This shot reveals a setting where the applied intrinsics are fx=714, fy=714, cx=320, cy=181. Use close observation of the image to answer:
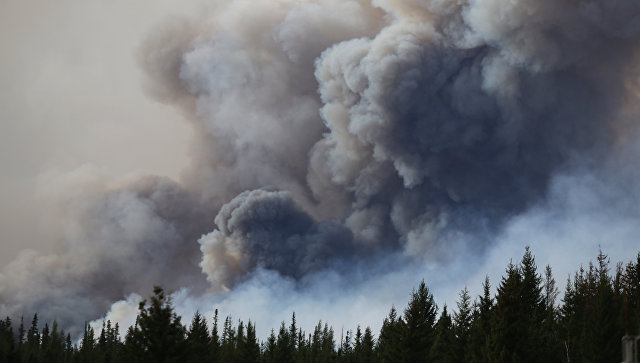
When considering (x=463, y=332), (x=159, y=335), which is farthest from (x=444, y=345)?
(x=159, y=335)

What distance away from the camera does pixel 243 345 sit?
81250 millimetres

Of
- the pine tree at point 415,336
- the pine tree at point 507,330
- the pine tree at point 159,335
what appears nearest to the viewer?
the pine tree at point 159,335

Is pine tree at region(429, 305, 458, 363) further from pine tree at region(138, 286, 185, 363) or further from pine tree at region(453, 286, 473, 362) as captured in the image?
pine tree at region(138, 286, 185, 363)

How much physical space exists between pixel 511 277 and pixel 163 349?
78.3 feet

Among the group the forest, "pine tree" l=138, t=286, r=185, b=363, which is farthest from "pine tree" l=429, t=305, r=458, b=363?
"pine tree" l=138, t=286, r=185, b=363

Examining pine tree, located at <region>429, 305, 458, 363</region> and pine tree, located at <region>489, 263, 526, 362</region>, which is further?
pine tree, located at <region>429, 305, 458, 363</region>

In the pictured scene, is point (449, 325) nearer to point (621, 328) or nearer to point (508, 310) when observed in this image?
point (621, 328)

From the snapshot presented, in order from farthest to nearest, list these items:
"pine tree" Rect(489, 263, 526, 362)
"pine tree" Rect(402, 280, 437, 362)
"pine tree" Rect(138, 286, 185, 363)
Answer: "pine tree" Rect(402, 280, 437, 362)
"pine tree" Rect(489, 263, 526, 362)
"pine tree" Rect(138, 286, 185, 363)

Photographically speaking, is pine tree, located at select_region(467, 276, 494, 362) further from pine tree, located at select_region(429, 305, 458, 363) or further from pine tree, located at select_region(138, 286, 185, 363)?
pine tree, located at select_region(138, 286, 185, 363)

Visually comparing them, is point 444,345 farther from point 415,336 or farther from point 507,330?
point 507,330

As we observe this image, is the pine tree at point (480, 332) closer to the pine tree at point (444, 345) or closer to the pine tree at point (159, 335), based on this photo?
the pine tree at point (444, 345)

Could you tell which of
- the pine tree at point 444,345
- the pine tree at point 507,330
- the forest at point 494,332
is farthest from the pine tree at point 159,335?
the pine tree at point 444,345

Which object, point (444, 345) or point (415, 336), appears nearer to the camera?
point (415, 336)

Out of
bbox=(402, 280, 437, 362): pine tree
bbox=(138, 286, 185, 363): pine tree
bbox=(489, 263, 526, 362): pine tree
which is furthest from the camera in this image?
bbox=(402, 280, 437, 362): pine tree
